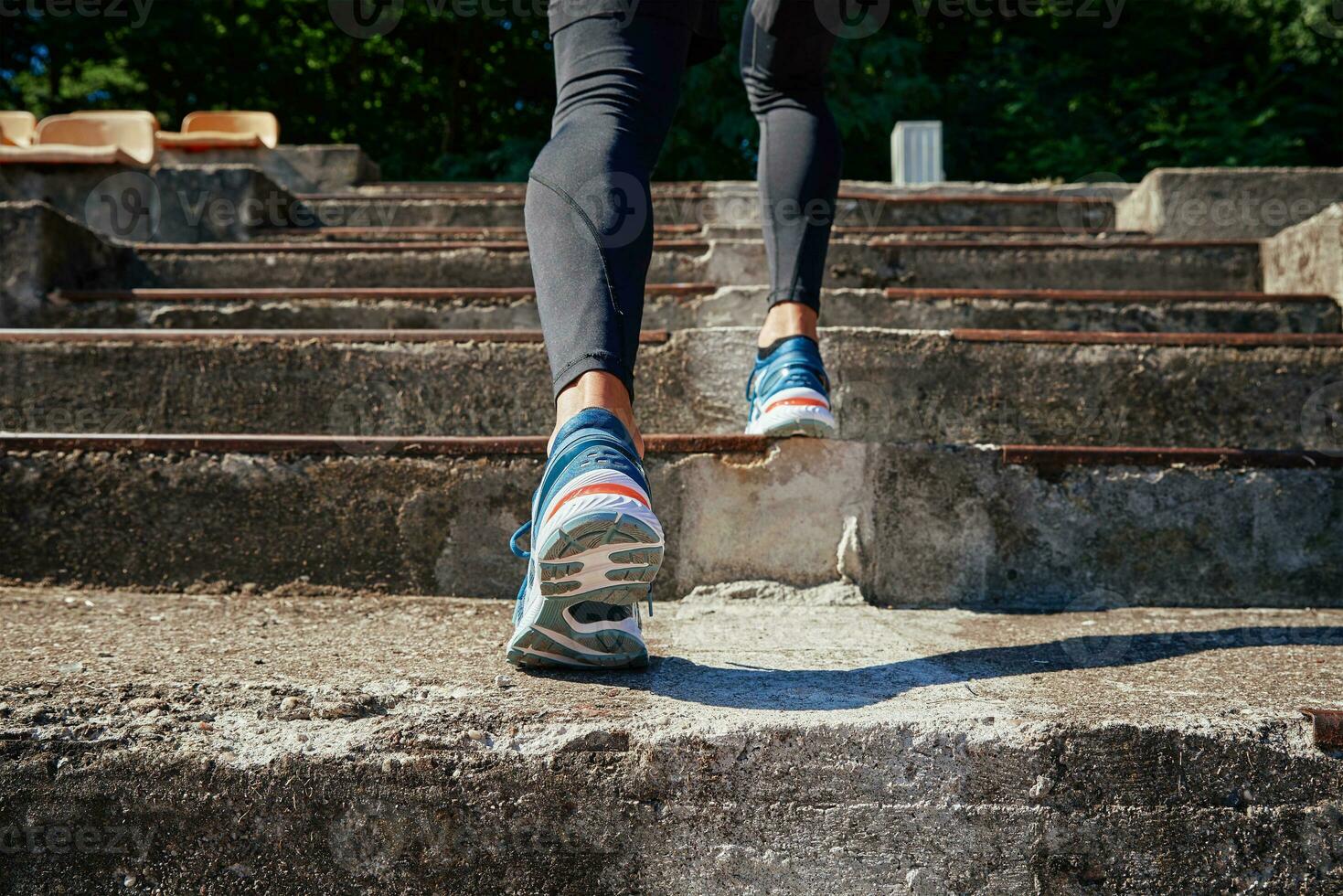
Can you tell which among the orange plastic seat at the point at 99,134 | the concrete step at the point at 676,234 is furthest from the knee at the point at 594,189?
the orange plastic seat at the point at 99,134

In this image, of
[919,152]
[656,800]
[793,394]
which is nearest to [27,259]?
[793,394]

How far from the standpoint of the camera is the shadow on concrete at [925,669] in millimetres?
1024

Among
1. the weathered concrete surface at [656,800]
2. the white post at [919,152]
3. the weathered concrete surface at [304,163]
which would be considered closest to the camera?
the weathered concrete surface at [656,800]

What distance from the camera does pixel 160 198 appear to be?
12.7 ft

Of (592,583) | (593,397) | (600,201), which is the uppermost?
(600,201)

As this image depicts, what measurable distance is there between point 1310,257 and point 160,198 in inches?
154

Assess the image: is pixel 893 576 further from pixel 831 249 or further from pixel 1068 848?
pixel 831 249

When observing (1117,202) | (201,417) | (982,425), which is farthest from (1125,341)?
(1117,202)

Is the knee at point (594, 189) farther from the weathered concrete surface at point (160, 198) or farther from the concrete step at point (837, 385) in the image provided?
the weathered concrete surface at point (160, 198)

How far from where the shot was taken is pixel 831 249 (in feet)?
10.3

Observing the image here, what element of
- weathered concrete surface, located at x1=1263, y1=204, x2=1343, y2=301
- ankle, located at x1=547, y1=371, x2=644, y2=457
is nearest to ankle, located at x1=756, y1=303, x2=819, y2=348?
ankle, located at x1=547, y1=371, x2=644, y2=457

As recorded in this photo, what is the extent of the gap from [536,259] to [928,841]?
77 centimetres

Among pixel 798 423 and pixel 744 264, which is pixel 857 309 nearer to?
pixel 744 264

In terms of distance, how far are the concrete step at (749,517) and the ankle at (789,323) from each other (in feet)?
0.65
